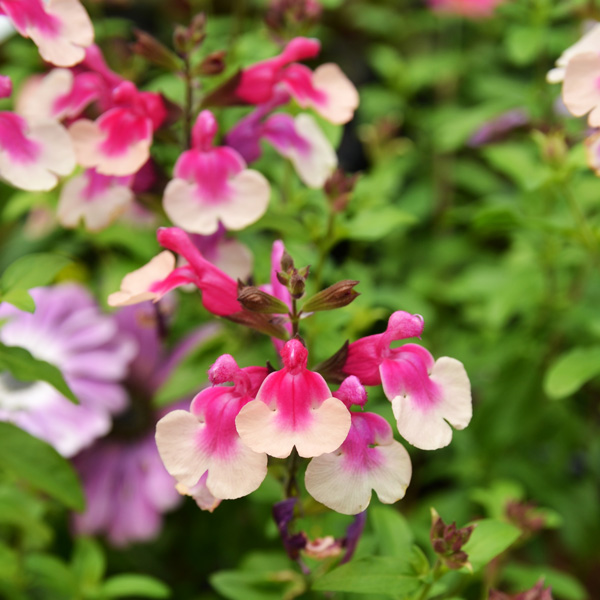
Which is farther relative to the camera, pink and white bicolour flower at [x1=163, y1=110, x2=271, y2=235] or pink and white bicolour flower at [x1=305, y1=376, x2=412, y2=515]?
pink and white bicolour flower at [x1=163, y1=110, x2=271, y2=235]

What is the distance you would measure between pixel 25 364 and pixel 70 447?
0.31 meters

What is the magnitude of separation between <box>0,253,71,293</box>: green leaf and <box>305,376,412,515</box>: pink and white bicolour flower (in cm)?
31

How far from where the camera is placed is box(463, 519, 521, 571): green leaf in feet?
2.01

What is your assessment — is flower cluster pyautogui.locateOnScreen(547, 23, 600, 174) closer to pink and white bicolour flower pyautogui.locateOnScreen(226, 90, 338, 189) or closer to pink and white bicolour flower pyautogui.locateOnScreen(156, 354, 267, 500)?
pink and white bicolour flower pyautogui.locateOnScreen(226, 90, 338, 189)

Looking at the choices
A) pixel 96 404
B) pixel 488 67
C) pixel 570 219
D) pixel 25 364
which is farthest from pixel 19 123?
pixel 488 67

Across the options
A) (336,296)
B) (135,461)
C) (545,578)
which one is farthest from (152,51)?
(545,578)

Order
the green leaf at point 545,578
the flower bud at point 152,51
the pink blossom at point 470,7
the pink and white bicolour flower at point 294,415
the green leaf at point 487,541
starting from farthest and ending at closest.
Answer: the pink blossom at point 470,7, the green leaf at point 545,578, the flower bud at point 152,51, the green leaf at point 487,541, the pink and white bicolour flower at point 294,415

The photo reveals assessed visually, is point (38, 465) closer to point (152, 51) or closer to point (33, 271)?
point (33, 271)

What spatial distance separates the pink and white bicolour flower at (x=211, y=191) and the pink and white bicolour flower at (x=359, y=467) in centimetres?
23

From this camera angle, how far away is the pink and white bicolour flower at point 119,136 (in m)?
0.71

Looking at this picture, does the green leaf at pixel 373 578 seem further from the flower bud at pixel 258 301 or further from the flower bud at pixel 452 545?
the flower bud at pixel 258 301

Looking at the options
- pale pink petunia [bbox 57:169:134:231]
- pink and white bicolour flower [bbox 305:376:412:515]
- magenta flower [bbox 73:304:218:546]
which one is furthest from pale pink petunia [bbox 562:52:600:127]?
magenta flower [bbox 73:304:218:546]

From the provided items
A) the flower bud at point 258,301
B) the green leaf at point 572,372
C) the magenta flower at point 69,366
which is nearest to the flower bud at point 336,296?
the flower bud at point 258,301

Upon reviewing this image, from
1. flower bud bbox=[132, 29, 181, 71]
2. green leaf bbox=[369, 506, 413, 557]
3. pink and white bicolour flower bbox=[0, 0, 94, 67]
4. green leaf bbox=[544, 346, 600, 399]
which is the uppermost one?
pink and white bicolour flower bbox=[0, 0, 94, 67]
